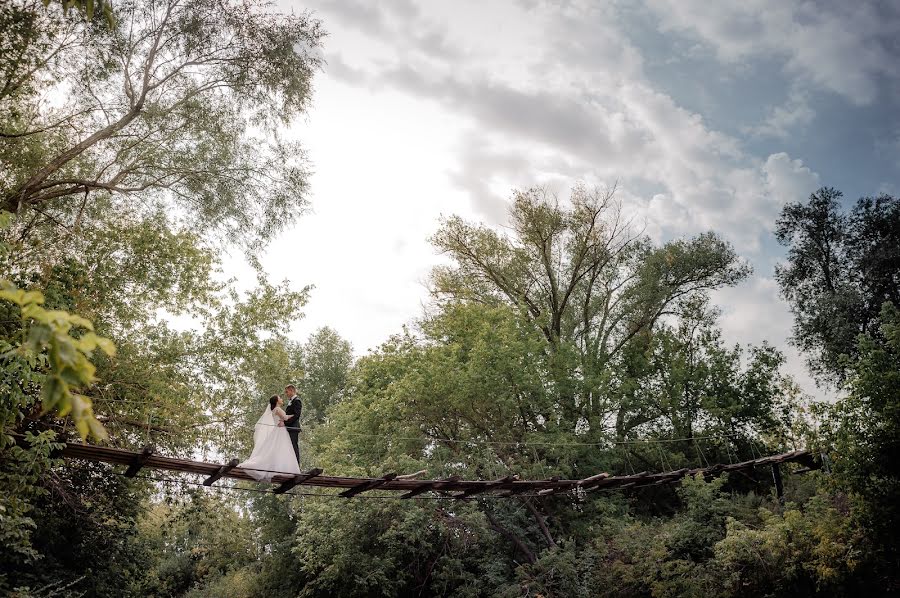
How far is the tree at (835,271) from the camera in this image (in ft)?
47.4

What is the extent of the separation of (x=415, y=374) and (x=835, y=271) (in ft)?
40.1

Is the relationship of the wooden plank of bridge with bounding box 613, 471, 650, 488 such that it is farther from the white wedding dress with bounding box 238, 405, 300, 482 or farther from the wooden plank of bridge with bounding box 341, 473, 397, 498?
the white wedding dress with bounding box 238, 405, 300, 482

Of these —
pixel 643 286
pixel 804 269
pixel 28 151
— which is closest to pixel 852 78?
pixel 804 269

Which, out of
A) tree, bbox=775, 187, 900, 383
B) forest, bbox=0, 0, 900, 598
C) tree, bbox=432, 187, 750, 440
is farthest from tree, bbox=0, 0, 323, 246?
tree, bbox=775, 187, 900, 383

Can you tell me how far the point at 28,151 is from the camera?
8227 millimetres

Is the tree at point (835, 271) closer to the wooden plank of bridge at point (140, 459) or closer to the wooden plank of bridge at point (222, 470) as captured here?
the wooden plank of bridge at point (222, 470)

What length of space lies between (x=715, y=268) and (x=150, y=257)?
15.2m

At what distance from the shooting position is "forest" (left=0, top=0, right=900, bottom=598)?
7.64 m

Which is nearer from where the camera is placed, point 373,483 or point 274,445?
point 373,483

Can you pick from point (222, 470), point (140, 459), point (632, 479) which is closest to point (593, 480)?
point (632, 479)

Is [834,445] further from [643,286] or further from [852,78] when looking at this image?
[852,78]

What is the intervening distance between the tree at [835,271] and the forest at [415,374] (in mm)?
72

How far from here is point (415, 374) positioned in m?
13.0

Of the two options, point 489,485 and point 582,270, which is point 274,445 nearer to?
point 489,485
